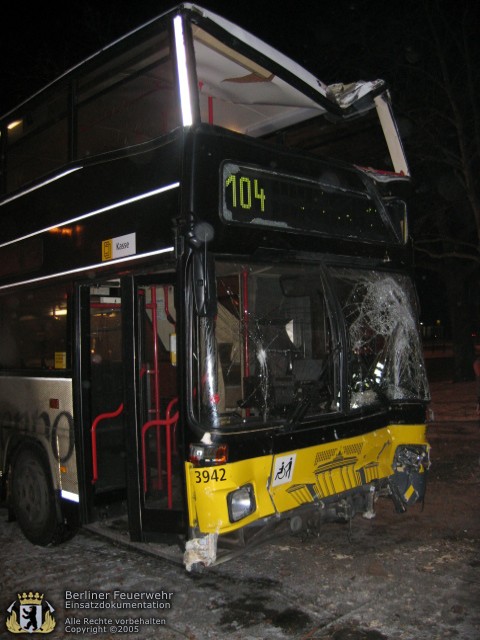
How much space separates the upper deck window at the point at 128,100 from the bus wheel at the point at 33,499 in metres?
3.08

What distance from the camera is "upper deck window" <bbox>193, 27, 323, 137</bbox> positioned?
4.97 meters

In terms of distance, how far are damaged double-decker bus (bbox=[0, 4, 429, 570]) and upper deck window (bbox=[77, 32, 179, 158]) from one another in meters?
0.02

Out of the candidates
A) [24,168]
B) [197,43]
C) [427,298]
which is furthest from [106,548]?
[427,298]

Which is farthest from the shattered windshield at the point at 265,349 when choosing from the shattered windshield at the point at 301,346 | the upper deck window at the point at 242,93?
the upper deck window at the point at 242,93

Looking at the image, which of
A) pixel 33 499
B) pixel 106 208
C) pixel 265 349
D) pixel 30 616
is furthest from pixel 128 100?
pixel 30 616

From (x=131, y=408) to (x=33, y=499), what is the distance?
1.93 metres

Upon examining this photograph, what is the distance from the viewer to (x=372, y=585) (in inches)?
191

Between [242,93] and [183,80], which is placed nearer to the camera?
[183,80]

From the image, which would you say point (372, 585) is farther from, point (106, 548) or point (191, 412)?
point (106, 548)

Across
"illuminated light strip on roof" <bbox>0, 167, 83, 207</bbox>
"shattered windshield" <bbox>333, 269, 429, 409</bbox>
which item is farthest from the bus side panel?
"shattered windshield" <bbox>333, 269, 429, 409</bbox>

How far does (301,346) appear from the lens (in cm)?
514

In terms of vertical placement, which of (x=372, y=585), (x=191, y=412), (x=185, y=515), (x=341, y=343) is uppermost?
(x=341, y=343)

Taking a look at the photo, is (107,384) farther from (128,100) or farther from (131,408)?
(128,100)

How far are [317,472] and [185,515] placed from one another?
45.3 inches
